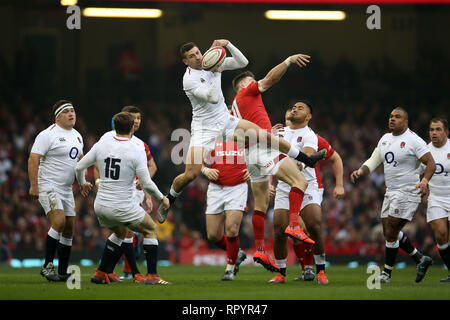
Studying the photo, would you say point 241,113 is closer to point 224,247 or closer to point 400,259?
point 224,247

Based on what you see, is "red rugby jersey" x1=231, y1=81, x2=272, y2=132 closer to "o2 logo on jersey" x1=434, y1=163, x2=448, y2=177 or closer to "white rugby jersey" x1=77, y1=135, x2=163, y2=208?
"white rugby jersey" x1=77, y1=135, x2=163, y2=208

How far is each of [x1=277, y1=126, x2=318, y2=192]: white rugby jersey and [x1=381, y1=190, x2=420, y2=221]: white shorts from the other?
3.84ft

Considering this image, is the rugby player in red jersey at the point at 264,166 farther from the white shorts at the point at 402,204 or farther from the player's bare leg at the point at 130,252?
the player's bare leg at the point at 130,252

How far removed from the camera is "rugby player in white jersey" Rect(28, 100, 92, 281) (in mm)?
10953

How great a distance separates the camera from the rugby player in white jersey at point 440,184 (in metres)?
12.0

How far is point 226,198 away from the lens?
12.2 m

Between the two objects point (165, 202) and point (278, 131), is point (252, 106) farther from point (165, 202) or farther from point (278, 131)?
point (165, 202)

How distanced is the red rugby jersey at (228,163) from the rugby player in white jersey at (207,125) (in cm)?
130

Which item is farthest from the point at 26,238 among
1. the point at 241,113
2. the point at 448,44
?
the point at 448,44

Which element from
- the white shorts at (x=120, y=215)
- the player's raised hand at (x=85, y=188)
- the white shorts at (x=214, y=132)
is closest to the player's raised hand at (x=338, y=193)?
the white shorts at (x=214, y=132)

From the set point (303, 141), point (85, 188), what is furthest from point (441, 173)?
point (85, 188)

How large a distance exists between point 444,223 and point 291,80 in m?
16.2

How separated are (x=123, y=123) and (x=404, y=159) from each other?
14.0ft

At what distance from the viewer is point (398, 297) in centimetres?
890
